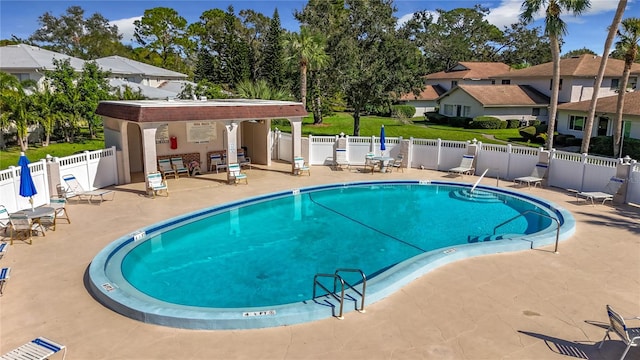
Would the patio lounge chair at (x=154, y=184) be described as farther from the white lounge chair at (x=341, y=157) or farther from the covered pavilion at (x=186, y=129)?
the white lounge chair at (x=341, y=157)

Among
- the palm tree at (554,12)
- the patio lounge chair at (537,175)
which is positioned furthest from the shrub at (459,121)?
the patio lounge chair at (537,175)

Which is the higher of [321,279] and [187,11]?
[187,11]

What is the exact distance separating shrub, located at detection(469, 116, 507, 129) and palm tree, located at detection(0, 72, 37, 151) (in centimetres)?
3661

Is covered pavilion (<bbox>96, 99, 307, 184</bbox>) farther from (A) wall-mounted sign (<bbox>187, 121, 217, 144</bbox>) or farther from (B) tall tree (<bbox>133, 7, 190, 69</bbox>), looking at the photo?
(B) tall tree (<bbox>133, 7, 190, 69</bbox>)

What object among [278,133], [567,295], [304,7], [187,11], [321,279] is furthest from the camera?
[187,11]

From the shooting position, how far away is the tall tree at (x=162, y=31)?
78875mm

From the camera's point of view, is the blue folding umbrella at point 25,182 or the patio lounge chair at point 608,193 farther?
the patio lounge chair at point 608,193

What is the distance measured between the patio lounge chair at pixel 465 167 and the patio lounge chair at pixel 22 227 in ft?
58.0

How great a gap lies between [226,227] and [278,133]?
1148cm

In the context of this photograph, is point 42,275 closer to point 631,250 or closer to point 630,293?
point 630,293

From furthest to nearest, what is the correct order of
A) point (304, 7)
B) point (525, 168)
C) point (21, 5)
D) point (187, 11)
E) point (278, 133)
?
1. point (187, 11)
2. point (21, 5)
3. point (304, 7)
4. point (278, 133)
5. point (525, 168)

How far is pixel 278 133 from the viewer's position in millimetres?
26062

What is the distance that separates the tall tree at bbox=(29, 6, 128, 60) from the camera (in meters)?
78.6

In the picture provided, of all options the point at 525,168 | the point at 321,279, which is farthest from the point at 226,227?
the point at 525,168
